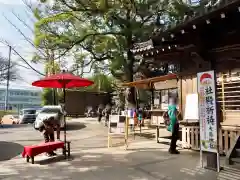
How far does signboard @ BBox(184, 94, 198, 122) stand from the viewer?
32.2 feet

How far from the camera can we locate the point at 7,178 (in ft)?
21.0

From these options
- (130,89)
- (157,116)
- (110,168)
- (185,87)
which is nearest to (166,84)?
(157,116)

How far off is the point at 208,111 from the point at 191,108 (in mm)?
3392

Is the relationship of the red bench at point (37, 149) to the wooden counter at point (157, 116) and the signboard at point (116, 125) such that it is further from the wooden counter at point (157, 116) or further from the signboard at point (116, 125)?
the wooden counter at point (157, 116)

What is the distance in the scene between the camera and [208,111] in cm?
662

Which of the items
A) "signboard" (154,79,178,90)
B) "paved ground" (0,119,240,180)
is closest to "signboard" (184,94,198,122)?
"paved ground" (0,119,240,180)

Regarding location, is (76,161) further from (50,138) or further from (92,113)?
(92,113)

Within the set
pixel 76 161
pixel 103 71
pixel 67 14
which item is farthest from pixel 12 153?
pixel 103 71

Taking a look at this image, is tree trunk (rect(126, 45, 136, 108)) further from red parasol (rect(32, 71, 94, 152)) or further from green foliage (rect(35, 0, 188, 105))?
red parasol (rect(32, 71, 94, 152))

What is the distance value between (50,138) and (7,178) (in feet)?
9.68

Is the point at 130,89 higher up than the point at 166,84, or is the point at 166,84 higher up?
the point at 166,84

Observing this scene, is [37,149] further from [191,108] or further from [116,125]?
[191,108]

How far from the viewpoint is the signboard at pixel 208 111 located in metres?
6.45

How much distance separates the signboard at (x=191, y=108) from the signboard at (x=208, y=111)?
120 inches
